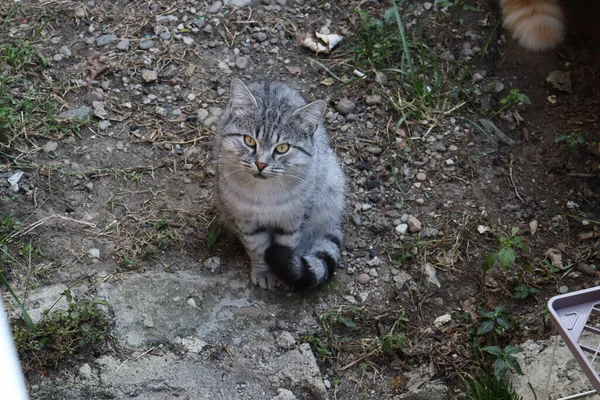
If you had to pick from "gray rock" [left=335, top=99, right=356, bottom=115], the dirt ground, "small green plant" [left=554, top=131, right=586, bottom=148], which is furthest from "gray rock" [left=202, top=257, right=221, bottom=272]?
"small green plant" [left=554, top=131, right=586, bottom=148]

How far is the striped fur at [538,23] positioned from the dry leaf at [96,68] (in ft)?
9.03

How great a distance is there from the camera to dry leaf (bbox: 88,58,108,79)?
513cm

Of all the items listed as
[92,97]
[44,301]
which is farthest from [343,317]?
[92,97]

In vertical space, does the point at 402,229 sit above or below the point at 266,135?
below

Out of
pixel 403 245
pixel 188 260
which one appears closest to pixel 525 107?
pixel 403 245

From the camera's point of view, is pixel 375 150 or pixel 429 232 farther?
pixel 375 150

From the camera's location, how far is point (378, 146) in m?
5.02

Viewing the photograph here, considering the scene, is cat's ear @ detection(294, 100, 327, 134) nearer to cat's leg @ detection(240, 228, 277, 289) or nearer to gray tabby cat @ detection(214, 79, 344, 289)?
gray tabby cat @ detection(214, 79, 344, 289)

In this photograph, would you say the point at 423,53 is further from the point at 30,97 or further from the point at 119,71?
the point at 30,97

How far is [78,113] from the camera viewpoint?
493 centimetres

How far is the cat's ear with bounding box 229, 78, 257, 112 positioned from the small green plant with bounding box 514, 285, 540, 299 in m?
1.75

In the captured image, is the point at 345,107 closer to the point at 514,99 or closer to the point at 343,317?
the point at 514,99

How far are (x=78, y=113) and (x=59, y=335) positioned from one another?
5.82 ft

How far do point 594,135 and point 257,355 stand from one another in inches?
104
